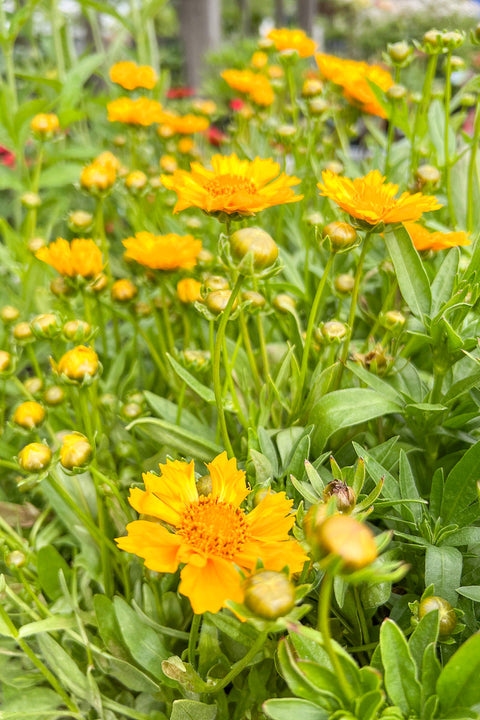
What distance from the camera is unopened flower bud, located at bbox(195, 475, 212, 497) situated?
44 centimetres

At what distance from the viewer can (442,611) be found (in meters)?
0.40

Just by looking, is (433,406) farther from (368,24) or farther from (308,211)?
(368,24)

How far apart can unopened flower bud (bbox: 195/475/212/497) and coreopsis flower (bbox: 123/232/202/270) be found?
22 cm

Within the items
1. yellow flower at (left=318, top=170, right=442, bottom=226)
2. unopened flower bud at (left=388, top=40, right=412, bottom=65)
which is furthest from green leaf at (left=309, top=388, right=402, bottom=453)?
unopened flower bud at (left=388, top=40, right=412, bottom=65)

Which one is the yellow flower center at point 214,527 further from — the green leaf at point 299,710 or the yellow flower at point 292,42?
the yellow flower at point 292,42

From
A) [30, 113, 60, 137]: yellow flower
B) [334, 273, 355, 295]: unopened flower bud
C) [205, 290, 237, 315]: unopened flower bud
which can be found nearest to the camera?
[205, 290, 237, 315]: unopened flower bud

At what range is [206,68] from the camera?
2775mm

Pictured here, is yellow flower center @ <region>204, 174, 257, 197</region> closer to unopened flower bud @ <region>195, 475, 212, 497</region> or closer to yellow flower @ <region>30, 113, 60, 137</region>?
unopened flower bud @ <region>195, 475, 212, 497</region>

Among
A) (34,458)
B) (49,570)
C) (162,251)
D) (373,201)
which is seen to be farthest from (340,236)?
(49,570)

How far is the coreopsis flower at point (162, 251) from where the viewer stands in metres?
0.57

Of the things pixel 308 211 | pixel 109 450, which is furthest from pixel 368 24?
pixel 109 450

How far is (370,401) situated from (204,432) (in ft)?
0.59

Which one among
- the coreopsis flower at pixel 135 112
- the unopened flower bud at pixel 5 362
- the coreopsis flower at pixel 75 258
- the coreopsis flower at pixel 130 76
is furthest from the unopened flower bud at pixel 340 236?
the coreopsis flower at pixel 130 76

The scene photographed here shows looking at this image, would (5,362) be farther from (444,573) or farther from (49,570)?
(444,573)
